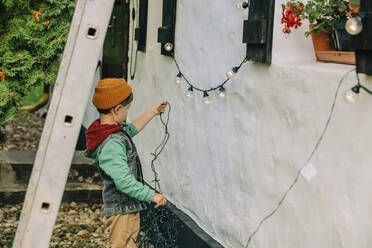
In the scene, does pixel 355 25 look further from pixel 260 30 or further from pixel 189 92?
pixel 189 92

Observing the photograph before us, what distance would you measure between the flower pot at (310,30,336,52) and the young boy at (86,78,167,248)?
120 centimetres

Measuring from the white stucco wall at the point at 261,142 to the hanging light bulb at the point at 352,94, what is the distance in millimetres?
56

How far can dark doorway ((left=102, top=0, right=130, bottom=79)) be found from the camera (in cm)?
669

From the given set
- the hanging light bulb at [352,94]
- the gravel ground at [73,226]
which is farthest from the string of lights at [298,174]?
the gravel ground at [73,226]

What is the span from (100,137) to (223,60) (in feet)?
3.52

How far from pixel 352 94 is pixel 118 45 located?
196 inches

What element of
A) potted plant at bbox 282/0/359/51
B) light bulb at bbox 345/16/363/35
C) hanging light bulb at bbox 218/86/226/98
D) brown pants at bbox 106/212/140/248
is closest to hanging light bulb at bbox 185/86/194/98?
hanging light bulb at bbox 218/86/226/98

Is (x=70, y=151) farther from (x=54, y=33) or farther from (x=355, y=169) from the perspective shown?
(x=54, y=33)

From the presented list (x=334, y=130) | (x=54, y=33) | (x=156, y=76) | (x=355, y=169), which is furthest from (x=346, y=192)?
(x=54, y=33)

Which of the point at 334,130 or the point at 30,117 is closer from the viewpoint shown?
the point at 334,130

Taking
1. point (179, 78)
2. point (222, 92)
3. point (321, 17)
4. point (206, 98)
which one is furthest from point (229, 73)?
point (179, 78)

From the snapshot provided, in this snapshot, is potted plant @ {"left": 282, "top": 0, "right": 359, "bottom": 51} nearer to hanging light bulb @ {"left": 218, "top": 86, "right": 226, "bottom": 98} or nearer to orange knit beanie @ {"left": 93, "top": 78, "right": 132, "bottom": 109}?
hanging light bulb @ {"left": 218, "top": 86, "right": 226, "bottom": 98}

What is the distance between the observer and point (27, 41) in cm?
550

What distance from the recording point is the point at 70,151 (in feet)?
9.03
